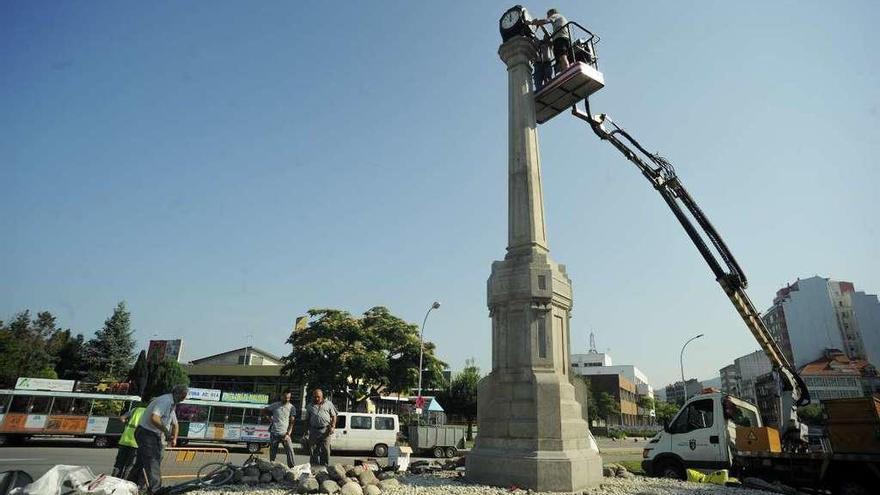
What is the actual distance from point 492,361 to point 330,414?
4422mm

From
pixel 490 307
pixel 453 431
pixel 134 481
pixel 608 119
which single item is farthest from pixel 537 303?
pixel 453 431

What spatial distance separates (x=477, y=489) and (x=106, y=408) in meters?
23.8

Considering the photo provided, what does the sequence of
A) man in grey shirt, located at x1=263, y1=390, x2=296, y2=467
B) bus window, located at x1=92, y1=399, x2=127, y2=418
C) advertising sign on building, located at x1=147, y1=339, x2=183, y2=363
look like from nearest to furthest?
man in grey shirt, located at x1=263, y1=390, x2=296, y2=467 < bus window, located at x1=92, y1=399, x2=127, y2=418 < advertising sign on building, located at x1=147, y1=339, x2=183, y2=363

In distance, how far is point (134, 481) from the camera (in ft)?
24.0

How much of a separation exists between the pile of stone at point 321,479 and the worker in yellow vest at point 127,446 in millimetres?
1805

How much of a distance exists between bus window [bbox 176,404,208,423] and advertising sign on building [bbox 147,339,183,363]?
104 ft

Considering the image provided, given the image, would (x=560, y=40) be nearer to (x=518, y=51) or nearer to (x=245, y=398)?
(x=518, y=51)

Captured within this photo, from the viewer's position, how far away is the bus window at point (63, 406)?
72.2 feet

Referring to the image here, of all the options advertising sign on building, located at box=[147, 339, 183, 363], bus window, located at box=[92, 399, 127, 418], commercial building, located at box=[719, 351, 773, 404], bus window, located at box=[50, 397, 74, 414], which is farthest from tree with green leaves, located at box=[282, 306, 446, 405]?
commercial building, located at box=[719, 351, 773, 404]

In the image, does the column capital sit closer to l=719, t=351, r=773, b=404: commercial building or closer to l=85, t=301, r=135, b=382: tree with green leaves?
l=85, t=301, r=135, b=382: tree with green leaves

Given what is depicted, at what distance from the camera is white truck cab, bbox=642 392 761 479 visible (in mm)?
11984

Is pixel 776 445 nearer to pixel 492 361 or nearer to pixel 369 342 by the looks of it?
pixel 492 361

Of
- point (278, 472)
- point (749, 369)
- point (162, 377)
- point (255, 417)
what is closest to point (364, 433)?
point (255, 417)

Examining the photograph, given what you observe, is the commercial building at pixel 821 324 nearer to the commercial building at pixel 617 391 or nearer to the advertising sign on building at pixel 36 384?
the commercial building at pixel 617 391
